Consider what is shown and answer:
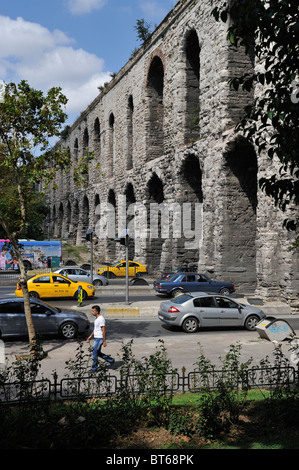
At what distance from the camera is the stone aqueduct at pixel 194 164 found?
2227 cm

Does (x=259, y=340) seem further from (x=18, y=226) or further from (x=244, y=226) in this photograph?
(x=244, y=226)

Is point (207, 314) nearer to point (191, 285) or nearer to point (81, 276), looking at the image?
point (191, 285)

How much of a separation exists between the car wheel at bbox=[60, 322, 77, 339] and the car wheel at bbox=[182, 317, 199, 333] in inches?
151

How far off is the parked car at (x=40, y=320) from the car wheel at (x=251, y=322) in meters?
5.83

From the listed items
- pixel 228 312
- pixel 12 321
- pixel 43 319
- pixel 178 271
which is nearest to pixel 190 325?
pixel 228 312

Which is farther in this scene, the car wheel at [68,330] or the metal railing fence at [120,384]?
the car wheel at [68,330]

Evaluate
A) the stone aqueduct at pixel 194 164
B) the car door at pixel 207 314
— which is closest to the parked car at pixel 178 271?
the stone aqueduct at pixel 194 164

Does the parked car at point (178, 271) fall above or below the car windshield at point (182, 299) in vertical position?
above

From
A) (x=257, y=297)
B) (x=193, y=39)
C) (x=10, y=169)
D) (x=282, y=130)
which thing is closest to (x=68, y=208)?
(x=193, y=39)

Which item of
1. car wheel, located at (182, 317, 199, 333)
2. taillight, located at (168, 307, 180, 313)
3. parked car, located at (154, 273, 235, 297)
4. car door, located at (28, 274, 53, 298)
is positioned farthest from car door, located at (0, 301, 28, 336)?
parked car, located at (154, 273, 235, 297)

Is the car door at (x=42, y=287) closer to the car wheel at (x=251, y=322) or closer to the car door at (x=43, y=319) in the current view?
the car door at (x=43, y=319)

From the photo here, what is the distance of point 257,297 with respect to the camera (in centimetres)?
2175

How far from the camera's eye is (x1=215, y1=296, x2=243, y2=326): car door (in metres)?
16.6

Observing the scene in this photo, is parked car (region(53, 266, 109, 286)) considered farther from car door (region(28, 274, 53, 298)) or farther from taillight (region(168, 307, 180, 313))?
taillight (region(168, 307, 180, 313))
